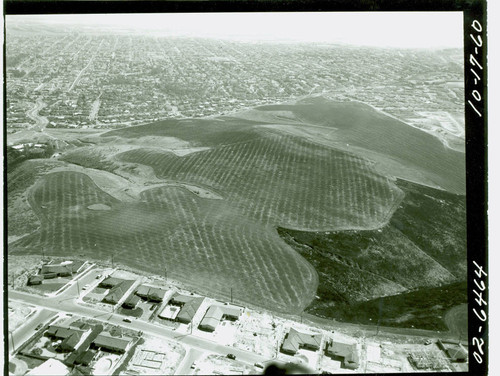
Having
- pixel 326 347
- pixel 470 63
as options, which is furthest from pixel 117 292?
pixel 470 63

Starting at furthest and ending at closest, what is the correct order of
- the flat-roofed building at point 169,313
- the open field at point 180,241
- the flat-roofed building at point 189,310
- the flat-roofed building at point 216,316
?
1. the open field at point 180,241
2. the flat-roofed building at point 169,313
3. the flat-roofed building at point 189,310
4. the flat-roofed building at point 216,316

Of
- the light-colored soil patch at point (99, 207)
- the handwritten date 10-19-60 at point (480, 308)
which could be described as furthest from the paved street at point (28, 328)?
the handwritten date 10-19-60 at point (480, 308)

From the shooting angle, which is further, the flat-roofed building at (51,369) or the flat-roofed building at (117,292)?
the flat-roofed building at (117,292)

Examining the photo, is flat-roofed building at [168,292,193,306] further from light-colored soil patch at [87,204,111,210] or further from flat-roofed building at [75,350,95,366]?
light-colored soil patch at [87,204,111,210]

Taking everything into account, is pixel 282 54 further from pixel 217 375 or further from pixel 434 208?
pixel 217 375

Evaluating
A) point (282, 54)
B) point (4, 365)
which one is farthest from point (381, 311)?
point (282, 54)

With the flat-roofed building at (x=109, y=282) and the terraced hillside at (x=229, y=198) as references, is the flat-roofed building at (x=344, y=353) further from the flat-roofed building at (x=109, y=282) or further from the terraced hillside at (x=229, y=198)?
the flat-roofed building at (x=109, y=282)

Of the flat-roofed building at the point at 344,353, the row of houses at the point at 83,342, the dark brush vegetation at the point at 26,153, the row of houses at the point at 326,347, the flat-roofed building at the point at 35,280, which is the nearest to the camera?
the row of houses at the point at 83,342
